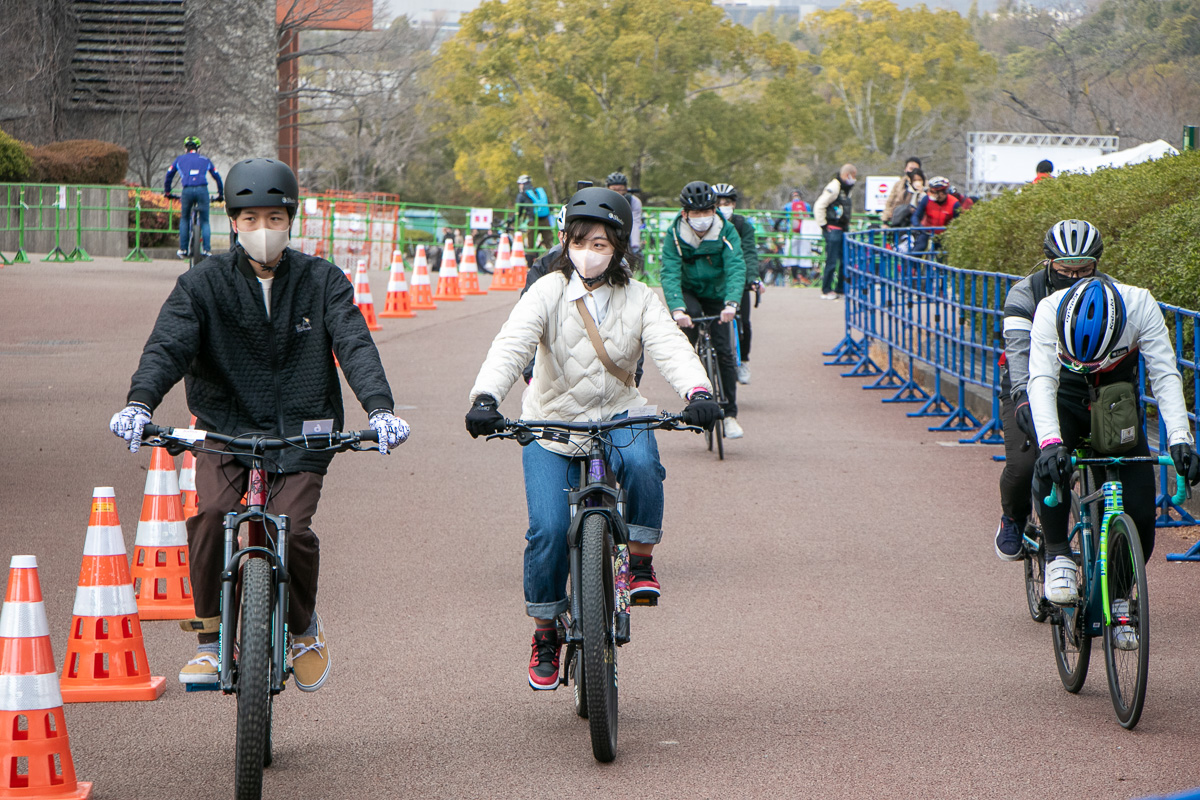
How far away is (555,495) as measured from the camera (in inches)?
192

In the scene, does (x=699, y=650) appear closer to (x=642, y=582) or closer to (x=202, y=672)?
(x=642, y=582)

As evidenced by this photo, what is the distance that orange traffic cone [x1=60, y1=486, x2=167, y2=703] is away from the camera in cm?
524

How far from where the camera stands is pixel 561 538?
15.8ft

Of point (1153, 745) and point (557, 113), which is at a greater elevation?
point (557, 113)

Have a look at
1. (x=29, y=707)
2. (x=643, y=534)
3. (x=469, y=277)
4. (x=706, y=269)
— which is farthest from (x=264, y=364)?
(x=469, y=277)

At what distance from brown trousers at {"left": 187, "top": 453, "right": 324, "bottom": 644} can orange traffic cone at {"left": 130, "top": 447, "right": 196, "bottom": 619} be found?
2033 millimetres

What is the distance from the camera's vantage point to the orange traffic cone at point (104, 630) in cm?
524

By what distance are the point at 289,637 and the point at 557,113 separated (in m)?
59.3

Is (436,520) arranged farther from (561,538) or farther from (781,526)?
(561,538)

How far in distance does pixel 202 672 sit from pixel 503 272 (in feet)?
75.6

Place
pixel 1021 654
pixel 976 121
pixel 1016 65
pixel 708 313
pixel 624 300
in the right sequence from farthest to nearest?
pixel 1016 65 → pixel 976 121 → pixel 708 313 → pixel 1021 654 → pixel 624 300

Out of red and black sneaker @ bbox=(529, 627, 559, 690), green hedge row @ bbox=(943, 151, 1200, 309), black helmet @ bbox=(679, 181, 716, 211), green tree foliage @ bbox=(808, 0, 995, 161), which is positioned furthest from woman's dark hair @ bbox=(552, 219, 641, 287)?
green tree foliage @ bbox=(808, 0, 995, 161)

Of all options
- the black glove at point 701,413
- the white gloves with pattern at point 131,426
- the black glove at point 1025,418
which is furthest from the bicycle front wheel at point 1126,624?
the white gloves with pattern at point 131,426

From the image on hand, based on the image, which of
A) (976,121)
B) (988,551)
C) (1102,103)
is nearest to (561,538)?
(988,551)
